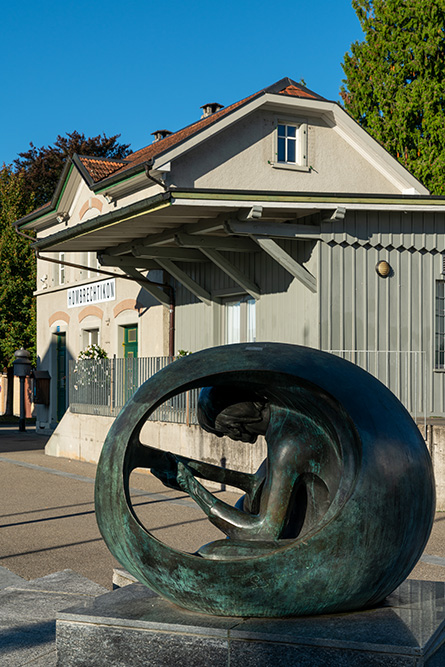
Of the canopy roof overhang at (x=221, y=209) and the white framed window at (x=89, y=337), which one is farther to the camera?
the white framed window at (x=89, y=337)

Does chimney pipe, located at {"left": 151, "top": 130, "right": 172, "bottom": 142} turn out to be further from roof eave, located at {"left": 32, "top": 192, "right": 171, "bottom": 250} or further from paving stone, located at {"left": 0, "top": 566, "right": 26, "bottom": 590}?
paving stone, located at {"left": 0, "top": 566, "right": 26, "bottom": 590}

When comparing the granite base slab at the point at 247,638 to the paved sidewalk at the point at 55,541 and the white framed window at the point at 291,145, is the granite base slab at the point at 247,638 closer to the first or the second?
the paved sidewalk at the point at 55,541

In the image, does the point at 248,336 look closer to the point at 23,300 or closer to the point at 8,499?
the point at 8,499

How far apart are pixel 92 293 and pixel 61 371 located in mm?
3568

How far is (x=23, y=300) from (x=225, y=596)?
111ft

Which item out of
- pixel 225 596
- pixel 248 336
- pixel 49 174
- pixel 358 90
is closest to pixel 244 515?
pixel 225 596

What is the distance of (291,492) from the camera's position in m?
4.09

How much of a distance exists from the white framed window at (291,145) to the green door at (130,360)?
538 centimetres

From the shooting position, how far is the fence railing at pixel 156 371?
13914 millimetres

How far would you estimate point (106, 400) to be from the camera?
17.1m

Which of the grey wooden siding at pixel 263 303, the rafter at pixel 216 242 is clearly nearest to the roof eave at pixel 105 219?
the rafter at pixel 216 242

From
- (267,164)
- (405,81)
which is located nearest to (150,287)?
(267,164)

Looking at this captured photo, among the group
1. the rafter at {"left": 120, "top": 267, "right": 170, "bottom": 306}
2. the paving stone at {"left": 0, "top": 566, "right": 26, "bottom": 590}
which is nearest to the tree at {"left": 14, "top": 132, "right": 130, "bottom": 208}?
the rafter at {"left": 120, "top": 267, "right": 170, "bottom": 306}

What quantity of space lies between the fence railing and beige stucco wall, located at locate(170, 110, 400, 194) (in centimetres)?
413
